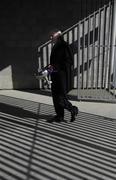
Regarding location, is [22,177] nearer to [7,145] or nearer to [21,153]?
[21,153]

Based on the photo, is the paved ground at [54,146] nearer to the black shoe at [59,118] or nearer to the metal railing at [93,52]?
the black shoe at [59,118]

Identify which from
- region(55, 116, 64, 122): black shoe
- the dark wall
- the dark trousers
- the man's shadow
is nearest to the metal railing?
the dark wall

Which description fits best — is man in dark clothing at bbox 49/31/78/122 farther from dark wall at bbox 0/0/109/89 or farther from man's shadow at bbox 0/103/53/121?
dark wall at bbox 0/0/109/89

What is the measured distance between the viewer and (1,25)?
8.23m

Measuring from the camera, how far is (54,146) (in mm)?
4781

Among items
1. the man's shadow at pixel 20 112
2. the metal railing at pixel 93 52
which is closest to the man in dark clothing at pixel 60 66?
the man's shadow at pixel 20 112

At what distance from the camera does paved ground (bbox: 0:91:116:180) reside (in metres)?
4.01

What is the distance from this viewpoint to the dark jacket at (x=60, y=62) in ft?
18.0

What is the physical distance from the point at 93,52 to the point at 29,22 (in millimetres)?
1861

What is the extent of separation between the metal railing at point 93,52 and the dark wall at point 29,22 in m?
0.21

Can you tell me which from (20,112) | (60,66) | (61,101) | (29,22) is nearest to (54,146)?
(61,101)

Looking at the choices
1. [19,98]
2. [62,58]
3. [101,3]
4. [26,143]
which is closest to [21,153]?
[26,143]

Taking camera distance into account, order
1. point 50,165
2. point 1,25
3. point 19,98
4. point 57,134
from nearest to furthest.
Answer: point 50,165 < point 57,134 < point 19,98 < point 1,25

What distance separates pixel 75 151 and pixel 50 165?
57cm
